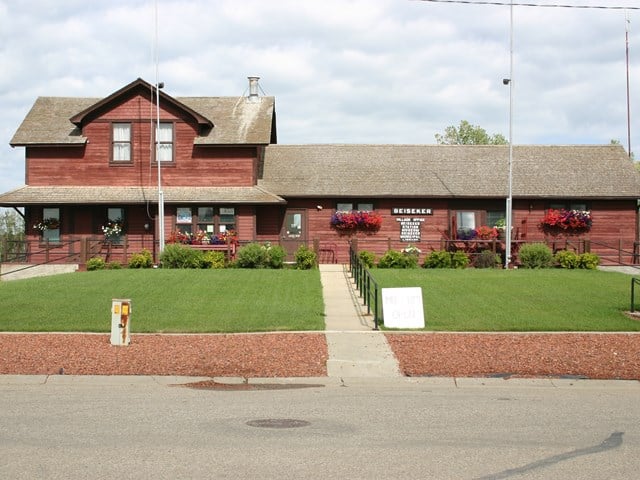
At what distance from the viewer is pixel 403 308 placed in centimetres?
1622

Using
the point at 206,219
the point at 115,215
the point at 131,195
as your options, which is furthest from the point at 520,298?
the point at 115,215

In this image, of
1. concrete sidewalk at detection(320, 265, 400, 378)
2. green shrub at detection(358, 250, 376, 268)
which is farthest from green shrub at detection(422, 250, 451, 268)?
concrete sidewalk at detection(320, 265, 400, 378)

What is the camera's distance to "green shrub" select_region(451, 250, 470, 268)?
29.9 metres

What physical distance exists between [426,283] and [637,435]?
49.2 feet

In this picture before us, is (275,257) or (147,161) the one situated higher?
(147,161)

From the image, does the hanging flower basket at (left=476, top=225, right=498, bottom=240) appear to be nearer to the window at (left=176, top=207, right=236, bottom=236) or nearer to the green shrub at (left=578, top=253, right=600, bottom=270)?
the green shrub at (left=578, top=253, right=600, bottom=270)

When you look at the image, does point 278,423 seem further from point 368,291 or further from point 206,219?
point 206,219

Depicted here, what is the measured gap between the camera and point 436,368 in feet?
41.4

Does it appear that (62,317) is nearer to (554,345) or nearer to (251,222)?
(554,345)

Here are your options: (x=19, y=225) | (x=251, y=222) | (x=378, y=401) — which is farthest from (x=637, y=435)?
(x=19, y=225)

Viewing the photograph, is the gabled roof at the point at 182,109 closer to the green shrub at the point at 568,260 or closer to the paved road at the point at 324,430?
the green shrub at the point at 568,260

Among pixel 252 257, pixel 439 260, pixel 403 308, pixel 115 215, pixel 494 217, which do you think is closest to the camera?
pixel 403 308

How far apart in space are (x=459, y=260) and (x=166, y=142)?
40.7 feet

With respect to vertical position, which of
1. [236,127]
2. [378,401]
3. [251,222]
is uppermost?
[236,127]
